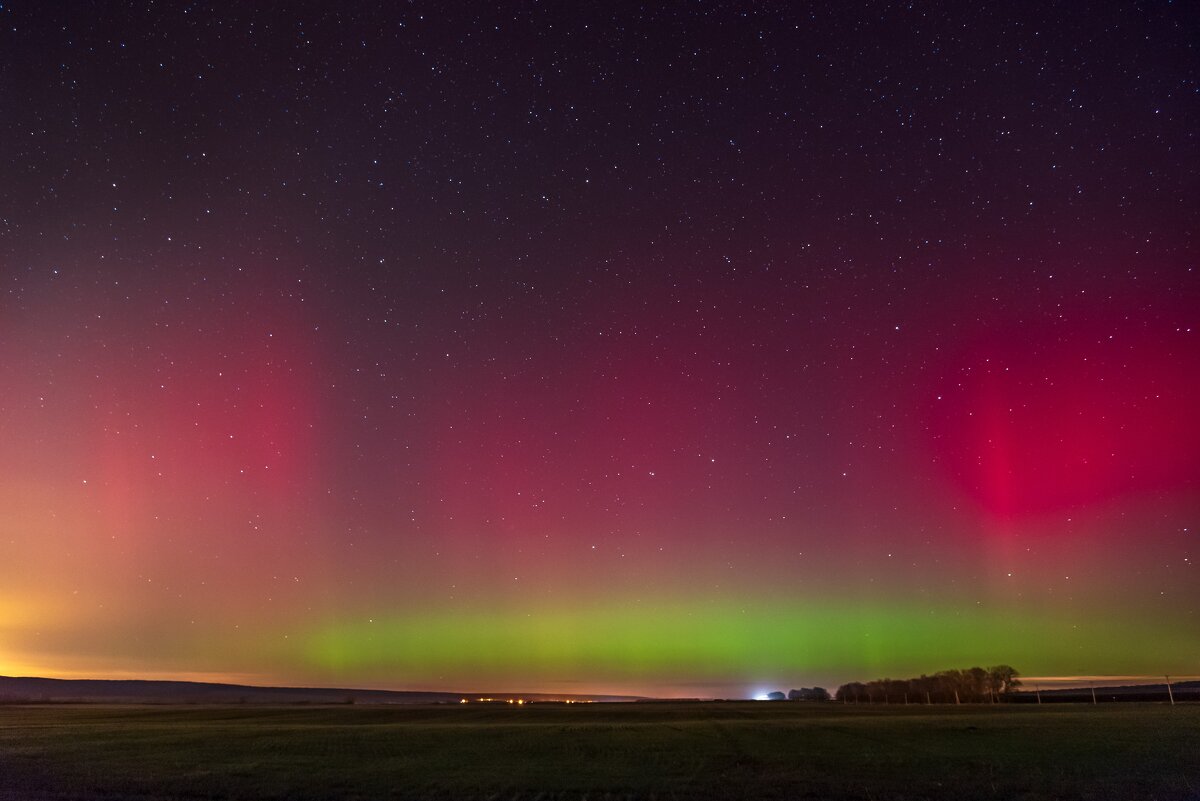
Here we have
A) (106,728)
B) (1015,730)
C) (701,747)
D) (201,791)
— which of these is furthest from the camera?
(106,728)

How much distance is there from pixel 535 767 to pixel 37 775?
19.2 m

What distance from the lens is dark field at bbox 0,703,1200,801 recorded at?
28.5m

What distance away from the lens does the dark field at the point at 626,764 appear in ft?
93.4

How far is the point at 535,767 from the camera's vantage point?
35.0m

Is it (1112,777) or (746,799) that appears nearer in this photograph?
(746,799)

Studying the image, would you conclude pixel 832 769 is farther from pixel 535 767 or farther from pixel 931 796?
pixel 535 767

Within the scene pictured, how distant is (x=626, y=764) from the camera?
1399 inches

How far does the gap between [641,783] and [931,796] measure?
31.5ft

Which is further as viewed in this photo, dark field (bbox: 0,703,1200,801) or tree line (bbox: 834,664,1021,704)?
tree line (bbox: 834,664,1021,704)

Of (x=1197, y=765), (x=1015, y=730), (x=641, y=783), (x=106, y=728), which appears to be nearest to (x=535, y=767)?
(x=641, y=783)

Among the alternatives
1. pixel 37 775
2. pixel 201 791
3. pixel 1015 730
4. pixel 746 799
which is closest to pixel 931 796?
pixel 746 799

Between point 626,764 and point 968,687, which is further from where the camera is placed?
point 968,687

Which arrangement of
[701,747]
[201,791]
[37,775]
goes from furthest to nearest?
[701,747]
[37,775]
[201,791]

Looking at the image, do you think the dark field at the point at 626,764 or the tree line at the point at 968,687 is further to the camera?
the tree line at the point at 968,687
